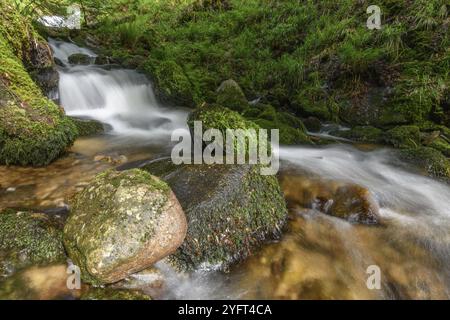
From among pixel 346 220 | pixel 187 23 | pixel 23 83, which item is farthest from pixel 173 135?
pixel 187 23

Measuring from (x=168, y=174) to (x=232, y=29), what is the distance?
29.2ft

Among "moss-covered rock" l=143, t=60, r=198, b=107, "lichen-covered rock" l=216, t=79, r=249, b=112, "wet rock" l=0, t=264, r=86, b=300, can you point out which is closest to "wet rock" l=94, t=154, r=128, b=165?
"wet rock" l=0, t=264, r=86, b=300

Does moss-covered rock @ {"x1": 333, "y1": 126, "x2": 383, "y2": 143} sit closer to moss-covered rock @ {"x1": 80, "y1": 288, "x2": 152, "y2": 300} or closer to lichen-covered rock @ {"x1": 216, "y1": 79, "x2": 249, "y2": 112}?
lichen-covered rock @ {"x1": 216, "y1": 79, "x2": 249, "y2": 112}

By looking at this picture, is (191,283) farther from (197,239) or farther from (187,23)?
(187,23)

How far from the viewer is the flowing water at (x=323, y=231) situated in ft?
8.81

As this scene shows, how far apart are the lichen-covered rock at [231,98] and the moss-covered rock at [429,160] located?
3282 millimetres

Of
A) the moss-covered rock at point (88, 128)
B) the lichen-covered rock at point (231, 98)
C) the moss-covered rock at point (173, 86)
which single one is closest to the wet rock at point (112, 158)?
the moss-covered rock at point (88, 128)

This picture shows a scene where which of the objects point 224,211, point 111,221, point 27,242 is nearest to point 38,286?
point 27,242

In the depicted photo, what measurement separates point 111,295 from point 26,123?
109 inches

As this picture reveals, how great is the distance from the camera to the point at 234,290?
8.62ft

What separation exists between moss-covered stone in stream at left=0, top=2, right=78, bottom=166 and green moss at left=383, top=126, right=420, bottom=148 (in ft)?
17.0

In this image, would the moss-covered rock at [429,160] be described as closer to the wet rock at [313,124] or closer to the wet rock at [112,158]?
the wet rock at [313,124]

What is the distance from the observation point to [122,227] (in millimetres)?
2441
